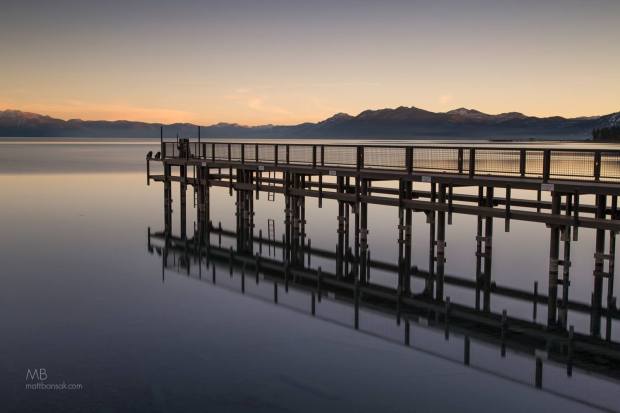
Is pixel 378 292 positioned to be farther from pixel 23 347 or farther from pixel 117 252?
pixel 117 252

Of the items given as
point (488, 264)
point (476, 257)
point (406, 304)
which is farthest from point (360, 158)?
point (406, 304)

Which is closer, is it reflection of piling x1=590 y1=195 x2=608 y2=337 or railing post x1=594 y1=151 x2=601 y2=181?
reflection of piling x1=590 y1=195 x2=608 y2=337

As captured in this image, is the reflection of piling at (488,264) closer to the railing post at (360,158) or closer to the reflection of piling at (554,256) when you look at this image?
the reflection of piling at (554,256)

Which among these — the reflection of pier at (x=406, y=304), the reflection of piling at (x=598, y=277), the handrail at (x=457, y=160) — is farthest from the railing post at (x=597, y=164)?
the reflection of pier at (x=406, y=304)

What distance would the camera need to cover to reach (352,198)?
1057 inches

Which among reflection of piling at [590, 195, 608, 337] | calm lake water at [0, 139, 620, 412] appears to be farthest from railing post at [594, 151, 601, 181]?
calm lake water at [0, 139, 620, 412]

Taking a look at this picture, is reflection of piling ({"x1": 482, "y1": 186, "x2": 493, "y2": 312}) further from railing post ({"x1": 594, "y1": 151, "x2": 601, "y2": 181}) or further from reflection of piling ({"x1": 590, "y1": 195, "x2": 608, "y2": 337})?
railing post ({"x1": 594, "y1": 151, "x2": 601, "y2": 181})

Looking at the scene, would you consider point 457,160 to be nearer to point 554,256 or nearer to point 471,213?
point 471,213

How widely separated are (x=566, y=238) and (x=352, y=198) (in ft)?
29.6

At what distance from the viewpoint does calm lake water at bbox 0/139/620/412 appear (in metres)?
12.9

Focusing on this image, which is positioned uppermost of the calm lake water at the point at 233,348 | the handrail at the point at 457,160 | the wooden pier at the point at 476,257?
the handrail at the point at 457,160

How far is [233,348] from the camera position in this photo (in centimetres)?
1579

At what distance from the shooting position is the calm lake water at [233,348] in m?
12.9

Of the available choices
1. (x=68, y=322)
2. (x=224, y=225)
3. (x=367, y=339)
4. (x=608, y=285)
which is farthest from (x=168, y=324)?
(x=224, y=225)
